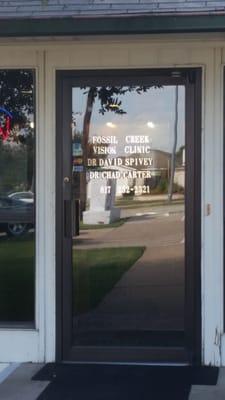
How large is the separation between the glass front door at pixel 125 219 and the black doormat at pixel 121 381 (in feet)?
0.59

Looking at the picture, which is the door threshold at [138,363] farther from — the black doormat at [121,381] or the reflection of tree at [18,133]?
the reflection of tree at [18,133]

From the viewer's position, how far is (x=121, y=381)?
536 centimetres

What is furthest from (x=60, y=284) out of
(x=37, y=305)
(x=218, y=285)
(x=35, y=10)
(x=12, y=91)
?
(x=35, y=10)

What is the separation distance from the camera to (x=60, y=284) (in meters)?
5.84

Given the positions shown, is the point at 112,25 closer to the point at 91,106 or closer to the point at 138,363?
the point at 91,106

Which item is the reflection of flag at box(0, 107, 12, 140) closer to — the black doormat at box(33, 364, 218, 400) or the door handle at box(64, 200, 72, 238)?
the door handle at box(64, 200, 72, 238)

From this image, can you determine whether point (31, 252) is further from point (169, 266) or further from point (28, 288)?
point (169, 266)

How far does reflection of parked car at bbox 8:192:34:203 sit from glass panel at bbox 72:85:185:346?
359 mm

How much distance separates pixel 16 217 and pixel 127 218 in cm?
92

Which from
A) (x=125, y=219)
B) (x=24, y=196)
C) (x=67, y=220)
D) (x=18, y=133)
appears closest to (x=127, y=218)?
(x=125, y=219)

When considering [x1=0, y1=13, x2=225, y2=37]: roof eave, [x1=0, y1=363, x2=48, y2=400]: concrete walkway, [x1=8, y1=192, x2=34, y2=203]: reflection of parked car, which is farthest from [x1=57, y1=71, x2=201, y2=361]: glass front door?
[x1=0, y1=13, x2=225, y2=37]: roof eave

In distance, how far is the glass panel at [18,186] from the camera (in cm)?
593

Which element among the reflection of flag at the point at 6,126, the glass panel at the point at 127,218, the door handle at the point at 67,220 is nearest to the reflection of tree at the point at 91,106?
the glass panel at the point at 127,218

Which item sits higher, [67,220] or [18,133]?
[18,133]
